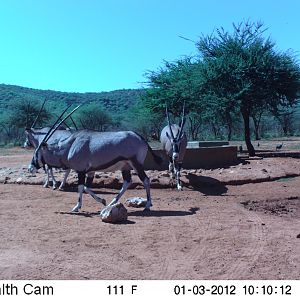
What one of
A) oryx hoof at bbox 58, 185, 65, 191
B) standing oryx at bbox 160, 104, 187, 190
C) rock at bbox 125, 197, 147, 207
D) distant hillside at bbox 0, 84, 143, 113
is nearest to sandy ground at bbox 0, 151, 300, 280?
rock at bbox 125, 197, 147, 207

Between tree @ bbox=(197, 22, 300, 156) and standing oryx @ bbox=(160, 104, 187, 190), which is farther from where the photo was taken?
tree @ bbox=(197, 22, 300, 156)

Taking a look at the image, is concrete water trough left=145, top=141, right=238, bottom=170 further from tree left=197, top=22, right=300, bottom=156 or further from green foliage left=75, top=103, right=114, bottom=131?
green foliage left=75, top=103, right=114, bottom=131

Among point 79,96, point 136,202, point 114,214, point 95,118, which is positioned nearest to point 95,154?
point 136,202

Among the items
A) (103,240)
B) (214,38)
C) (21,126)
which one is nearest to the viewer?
(103,240)

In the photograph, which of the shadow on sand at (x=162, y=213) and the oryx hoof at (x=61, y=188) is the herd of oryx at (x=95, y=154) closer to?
the shadow on sand at (x=162, y=213)

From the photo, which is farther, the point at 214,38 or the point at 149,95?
the point at 149,95

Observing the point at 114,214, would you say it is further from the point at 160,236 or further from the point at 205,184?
the point at 205,184

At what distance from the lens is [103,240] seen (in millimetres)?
7656

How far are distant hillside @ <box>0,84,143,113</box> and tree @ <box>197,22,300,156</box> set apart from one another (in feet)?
163

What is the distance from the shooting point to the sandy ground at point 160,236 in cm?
607

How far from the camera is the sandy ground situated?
607cm
